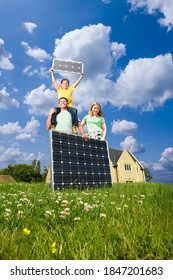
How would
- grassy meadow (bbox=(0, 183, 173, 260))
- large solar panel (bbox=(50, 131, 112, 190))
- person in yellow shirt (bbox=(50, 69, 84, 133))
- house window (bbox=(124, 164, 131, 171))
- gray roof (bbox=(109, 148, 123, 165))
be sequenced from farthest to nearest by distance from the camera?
house window (bbox=(124, 164, 131, 171)), gray roof (bbox=(109, 148, 123, 165)), person in yellow shirt (bbox=(50, 69, 84, 133)), large solar panel (bbox=(50, 131, 112, 190)), grassy meadow (bbox=(0, 183, 173, 260))

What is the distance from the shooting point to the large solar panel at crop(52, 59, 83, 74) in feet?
46.3

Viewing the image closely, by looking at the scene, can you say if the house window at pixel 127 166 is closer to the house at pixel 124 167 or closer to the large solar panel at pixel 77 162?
the house at pixel 124 167

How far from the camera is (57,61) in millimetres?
14211

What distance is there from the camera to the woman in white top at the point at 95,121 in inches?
486

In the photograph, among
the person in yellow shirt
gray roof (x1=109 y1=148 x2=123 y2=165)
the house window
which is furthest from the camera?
the house window

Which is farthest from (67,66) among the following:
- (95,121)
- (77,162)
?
(77,162)

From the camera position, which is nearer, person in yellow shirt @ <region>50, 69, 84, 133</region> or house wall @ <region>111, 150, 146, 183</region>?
person in yellow shirt @ <region>50, 69, 84, 133</region>

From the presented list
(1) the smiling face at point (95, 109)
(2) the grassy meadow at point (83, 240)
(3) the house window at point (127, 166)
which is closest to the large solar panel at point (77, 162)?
(1) the smiling face at point (95, 109)

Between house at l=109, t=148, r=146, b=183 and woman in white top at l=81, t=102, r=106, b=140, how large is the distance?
47.3 meters

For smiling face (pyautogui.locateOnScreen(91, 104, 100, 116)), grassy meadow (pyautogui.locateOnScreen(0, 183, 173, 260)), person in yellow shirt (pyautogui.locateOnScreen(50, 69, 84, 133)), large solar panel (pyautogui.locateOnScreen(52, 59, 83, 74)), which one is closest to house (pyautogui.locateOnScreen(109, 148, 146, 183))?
large solar panel (pyautogui.locateOnScreen(52, 59, 83, 74))

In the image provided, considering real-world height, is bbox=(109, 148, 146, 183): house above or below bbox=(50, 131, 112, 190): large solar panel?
above

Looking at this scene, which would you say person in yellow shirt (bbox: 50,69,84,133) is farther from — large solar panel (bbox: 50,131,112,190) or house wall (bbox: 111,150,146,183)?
house wall (bbox: 111,150,146,183)
